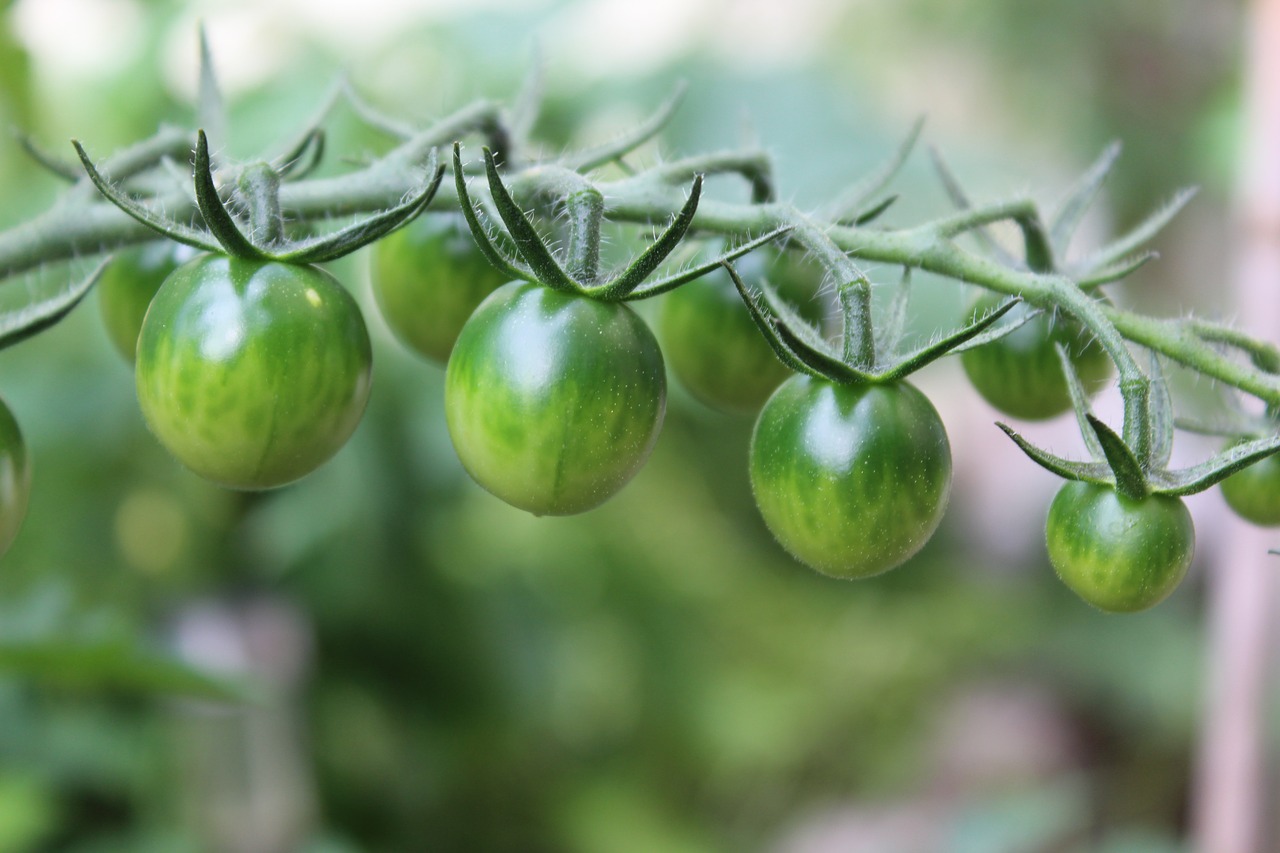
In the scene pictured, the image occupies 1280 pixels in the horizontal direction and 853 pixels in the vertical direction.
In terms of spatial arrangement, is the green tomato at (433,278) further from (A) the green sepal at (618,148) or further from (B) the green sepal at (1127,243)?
(B) the green sepal at (1127,243)

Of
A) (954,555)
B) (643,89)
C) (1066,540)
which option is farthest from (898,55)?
(1066,540)

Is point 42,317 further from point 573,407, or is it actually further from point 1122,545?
point 1122,545

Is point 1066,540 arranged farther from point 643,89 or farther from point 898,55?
point 898,55

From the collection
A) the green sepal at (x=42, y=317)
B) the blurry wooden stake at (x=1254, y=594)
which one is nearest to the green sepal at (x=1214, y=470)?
the green sepal at (x=42, y=317)

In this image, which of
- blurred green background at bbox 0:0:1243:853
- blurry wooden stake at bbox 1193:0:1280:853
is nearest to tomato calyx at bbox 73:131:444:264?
blurred green background at bbox 0:0:1243:853

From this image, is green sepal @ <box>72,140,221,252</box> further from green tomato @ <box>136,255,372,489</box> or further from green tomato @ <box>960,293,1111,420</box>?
green tomato @ <box>960,293,1111,420</box>

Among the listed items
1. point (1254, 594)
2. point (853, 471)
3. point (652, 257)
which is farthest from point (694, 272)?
point (1254, 594)
